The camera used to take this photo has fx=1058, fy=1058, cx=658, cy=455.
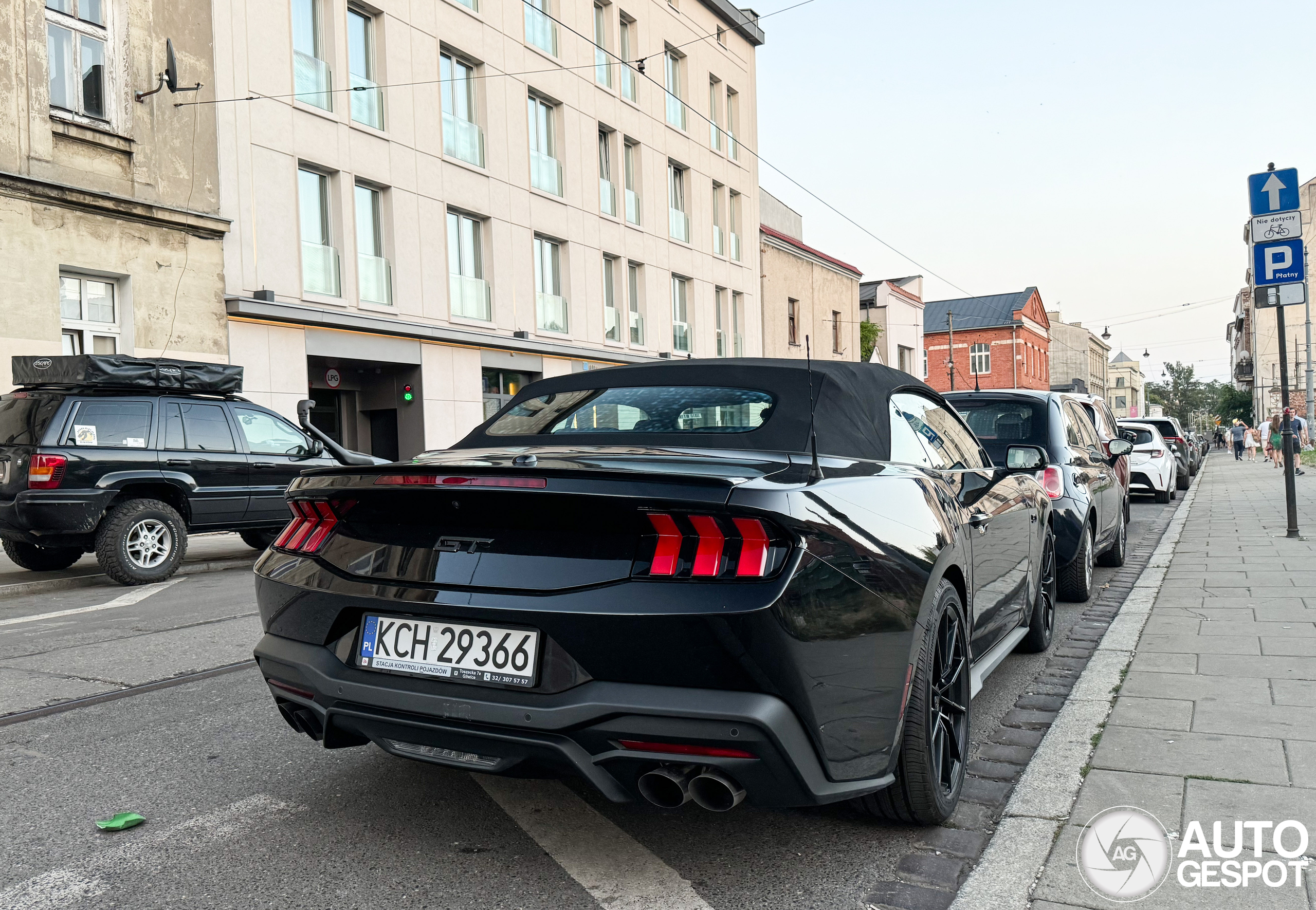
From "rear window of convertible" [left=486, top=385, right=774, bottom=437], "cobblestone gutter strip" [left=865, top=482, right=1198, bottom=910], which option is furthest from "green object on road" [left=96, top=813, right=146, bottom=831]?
"cobblestone gutter strip" [left=865, top=482, right=1198, bottom=910]

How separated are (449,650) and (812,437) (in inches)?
48.9

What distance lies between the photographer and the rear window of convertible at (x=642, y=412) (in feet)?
12.0

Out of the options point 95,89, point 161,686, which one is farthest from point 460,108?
point 161,686

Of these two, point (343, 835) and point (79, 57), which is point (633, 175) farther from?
point (343, 835)

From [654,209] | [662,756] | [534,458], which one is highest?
[654,209]

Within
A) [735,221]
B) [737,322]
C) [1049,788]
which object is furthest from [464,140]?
[1049,788]

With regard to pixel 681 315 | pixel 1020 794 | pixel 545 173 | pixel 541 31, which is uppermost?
pixel 541 31

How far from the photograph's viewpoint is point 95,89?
47.9ft

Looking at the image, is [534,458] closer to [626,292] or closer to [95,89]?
[95,89]

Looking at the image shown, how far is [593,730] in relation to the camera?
250 cm

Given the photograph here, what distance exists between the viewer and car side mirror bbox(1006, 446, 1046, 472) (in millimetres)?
5080

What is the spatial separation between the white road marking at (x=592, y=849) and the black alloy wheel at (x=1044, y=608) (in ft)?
9.91

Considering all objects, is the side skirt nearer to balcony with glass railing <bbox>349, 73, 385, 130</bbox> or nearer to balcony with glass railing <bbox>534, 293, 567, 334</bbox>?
balcony with glass railing <bbox>349, 73, 385, 130</bbox>

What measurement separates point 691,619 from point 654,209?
25.5 meters
